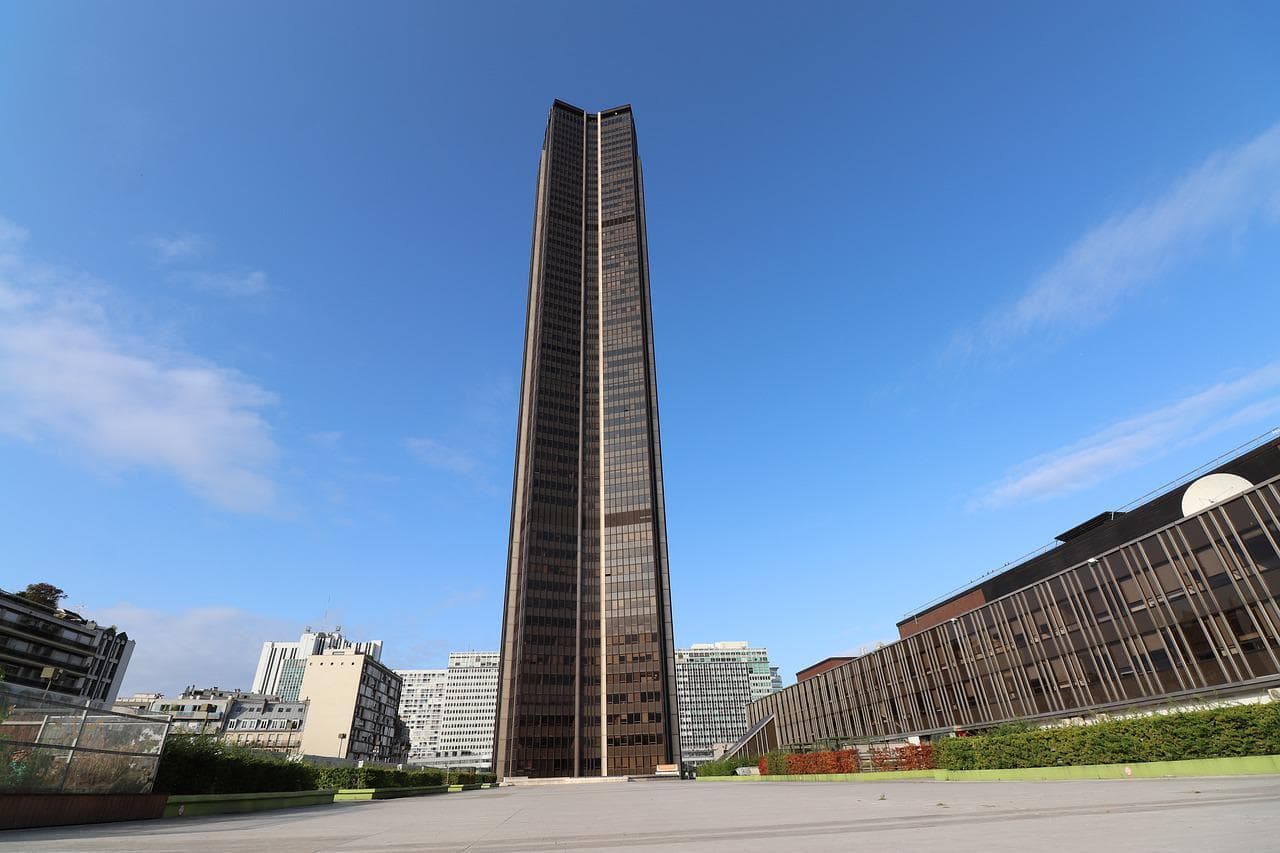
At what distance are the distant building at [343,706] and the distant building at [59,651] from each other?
104ft

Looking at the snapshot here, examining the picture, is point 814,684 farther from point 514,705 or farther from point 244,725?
point 244,725

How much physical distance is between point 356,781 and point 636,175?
523ft

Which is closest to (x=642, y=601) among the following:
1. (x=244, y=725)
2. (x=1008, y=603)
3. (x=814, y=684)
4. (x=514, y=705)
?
(x=514, y=705)

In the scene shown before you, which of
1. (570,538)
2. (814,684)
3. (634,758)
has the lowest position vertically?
(634,758)

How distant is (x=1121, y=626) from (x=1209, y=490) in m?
11.9

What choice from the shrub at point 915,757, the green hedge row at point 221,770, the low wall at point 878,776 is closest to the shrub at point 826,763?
the low wall at point 878,776

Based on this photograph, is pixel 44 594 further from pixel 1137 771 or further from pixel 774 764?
pixel 1137 771

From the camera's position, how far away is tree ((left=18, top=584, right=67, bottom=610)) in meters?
85.8

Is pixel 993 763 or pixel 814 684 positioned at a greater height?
pixel 814 684

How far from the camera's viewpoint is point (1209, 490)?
42.6 m

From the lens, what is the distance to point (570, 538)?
403 feet

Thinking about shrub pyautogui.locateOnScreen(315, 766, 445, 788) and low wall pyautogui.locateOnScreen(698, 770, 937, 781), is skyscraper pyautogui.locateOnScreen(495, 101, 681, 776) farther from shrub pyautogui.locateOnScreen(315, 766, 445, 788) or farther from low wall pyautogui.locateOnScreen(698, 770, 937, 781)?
shrub pyautogui.locateOnScreen(315, 766, 445, 788)

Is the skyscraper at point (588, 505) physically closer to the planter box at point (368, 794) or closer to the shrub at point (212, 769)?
the planter box at point (368, 794)

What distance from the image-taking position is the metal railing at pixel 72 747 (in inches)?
521
